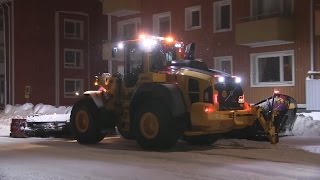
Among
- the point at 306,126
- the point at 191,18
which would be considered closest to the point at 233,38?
the point at 191,18

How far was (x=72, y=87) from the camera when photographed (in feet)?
139

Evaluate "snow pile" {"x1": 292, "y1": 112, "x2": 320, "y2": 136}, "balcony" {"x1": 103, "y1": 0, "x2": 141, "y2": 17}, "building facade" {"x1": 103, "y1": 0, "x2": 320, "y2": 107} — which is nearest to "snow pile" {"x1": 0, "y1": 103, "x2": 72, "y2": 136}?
"building facade" {"x1": 103, "y1": 0, "x2": 320, "y2": 107}

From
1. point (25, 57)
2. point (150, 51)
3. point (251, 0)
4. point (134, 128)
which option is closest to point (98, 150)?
point (134, 128)

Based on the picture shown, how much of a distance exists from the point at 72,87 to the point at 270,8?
72.1ft

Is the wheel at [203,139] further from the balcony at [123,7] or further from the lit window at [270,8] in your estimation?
the balcony at [123,7]

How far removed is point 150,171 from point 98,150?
3931mm

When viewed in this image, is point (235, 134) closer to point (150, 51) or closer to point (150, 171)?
point (150, 51)

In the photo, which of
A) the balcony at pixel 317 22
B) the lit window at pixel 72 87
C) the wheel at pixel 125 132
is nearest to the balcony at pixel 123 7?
the balcony at pixel 317 22

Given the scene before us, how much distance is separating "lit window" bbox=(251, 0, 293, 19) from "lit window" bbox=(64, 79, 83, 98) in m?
20.4

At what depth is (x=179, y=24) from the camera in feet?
92.7

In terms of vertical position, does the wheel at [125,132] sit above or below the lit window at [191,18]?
below

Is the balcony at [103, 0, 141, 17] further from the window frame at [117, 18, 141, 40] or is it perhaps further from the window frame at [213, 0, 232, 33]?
the window frame at [213, 0, 232, 33]

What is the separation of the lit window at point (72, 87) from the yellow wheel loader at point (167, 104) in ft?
85.7

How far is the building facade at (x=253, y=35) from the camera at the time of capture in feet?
74.0
